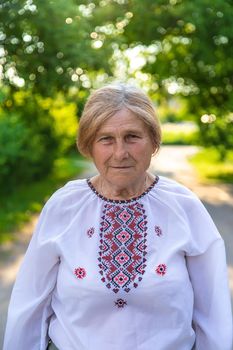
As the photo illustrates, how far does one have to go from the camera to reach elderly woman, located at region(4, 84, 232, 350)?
1.93 m

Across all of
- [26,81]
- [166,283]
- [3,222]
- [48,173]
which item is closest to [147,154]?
[166,283]

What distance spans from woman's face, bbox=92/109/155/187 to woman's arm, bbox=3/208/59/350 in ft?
0.98

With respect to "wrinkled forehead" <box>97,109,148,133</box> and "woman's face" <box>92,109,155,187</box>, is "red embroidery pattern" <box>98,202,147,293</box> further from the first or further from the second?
"wrinkled forehead" <box>97,109,148,133</box>

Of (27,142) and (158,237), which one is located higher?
(158,237)

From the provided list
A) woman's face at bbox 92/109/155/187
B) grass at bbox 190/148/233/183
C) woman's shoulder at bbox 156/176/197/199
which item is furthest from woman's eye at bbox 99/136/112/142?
grass at bbox 190/148/233/183

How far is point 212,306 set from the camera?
6.68ft

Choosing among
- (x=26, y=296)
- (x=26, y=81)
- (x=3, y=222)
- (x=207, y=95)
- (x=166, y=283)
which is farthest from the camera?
(x=207, y=95)

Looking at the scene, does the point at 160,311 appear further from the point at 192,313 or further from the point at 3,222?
the point at 3,222

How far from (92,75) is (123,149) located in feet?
16.6

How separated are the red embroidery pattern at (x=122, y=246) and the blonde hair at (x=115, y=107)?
0.86ft

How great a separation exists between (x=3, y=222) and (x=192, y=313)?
7312 mm

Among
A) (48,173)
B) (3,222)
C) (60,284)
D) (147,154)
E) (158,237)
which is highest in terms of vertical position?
(147,154)

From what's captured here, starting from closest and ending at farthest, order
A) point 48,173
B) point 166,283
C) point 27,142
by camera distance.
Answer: point 166,283
point 27,142
point 48,173

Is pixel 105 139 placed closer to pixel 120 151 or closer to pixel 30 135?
pixel 120 151
